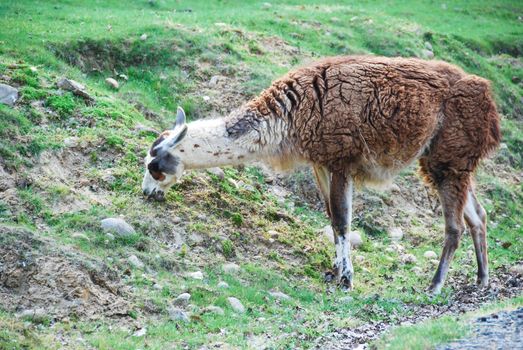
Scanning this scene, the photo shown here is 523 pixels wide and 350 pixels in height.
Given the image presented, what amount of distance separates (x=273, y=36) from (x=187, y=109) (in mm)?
4113

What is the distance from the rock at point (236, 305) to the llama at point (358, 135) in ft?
6.22

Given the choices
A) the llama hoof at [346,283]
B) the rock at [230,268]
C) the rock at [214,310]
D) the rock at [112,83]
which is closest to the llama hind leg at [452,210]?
the llama hoof at [346,283]

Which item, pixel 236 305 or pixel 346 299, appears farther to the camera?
pixel 346 299

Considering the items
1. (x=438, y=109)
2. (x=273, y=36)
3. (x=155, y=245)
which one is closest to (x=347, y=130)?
(x=438, y=109)

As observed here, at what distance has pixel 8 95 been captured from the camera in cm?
1139

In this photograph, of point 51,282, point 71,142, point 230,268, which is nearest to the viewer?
point 51,282

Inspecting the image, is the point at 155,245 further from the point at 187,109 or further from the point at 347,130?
the point at 187,109

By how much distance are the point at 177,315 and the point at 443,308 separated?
3102 millimetres

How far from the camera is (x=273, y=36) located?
1697cm

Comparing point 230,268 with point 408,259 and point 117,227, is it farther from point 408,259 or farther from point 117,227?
point 408,259

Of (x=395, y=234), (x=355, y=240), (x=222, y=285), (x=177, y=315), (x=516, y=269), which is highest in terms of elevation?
(x=177, y=315)

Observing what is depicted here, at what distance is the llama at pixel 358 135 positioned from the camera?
10.5 metres

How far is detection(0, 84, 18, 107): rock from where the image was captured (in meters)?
11.3

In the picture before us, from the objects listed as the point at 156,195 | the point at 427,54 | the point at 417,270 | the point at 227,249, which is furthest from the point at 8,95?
the point at 427,54
